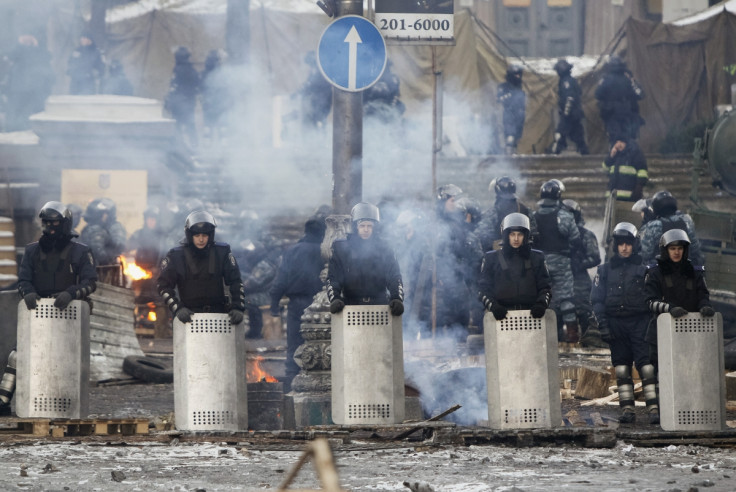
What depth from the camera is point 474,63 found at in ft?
92.9

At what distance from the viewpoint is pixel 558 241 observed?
52.5 ft

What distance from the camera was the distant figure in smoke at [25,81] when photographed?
83.6 feet

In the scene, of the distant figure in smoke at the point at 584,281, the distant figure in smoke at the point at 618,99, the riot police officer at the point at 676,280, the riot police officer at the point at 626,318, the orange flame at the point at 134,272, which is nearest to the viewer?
the riot police officer at the point at 676,280

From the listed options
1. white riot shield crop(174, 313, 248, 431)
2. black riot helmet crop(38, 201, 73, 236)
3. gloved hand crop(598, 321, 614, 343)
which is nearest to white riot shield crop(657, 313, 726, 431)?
gloved hand crop(598, 321, 614, 343)

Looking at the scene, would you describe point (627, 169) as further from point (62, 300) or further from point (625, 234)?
point (62, 300)

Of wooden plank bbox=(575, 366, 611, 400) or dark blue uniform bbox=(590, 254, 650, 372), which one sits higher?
dark blue uniform bbox=(590, 254, 650, 372)

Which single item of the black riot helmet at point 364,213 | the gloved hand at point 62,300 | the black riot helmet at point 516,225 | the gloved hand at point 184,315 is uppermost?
the black riot helmet at point 364,213

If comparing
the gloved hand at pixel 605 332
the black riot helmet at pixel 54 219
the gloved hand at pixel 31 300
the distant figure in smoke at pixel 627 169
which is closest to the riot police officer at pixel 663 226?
the gloved hand at pixel 605 332

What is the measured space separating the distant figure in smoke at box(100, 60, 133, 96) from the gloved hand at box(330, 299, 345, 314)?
16339 mm

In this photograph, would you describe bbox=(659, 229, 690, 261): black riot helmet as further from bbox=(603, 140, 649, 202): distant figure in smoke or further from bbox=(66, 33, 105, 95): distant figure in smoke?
bbox=(66, 33, 105, 95): distant figure in smoke

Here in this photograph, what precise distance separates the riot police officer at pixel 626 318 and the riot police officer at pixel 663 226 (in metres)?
1.53

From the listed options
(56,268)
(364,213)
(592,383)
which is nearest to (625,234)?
(592,383)

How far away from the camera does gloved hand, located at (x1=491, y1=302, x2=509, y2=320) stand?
34.3 feet

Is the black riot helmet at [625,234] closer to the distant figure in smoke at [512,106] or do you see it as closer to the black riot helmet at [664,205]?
the black riot helmet at [664,205]
